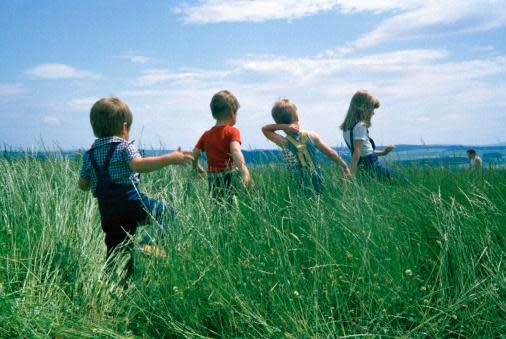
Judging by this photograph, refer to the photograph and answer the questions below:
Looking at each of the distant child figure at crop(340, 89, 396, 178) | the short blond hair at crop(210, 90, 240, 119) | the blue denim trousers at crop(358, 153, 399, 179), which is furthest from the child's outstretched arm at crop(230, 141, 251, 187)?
the blue denim trousers at crop(358, 153, 399, 179)

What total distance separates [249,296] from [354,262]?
2.09ft

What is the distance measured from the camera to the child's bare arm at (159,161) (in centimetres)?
344

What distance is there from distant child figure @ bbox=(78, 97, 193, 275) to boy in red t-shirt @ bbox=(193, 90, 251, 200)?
44.3 inches

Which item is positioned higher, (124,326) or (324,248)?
(324,248)

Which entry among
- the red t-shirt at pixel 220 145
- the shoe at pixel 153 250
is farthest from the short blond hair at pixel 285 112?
the shoe at pixel 153 250

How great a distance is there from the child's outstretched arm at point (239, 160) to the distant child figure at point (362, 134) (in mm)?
1885

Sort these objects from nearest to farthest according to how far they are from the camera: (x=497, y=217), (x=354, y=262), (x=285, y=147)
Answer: (x=354, y=262) → (x=497, y=217) → (x=285, y=147)

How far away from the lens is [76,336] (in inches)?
103

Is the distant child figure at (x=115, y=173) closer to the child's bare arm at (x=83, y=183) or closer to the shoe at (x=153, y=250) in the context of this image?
the child's bare arm at (x=83, y=183)

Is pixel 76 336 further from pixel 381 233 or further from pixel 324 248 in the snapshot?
pixel 381 233

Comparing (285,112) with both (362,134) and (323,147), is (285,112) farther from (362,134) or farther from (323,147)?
(362,134)

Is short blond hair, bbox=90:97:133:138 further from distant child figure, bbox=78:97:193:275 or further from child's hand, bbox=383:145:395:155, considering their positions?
child's hand, bbox=383:145:395:155

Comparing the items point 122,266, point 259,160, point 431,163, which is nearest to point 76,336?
point 122,266

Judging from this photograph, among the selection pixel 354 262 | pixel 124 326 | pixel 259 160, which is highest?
pixel 259 160
